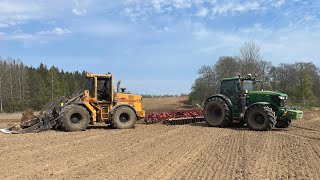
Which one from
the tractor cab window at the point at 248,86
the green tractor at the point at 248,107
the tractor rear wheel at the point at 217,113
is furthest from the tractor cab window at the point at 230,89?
the tractor rear wheel at the point at 217,113

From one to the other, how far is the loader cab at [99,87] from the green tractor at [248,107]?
455 cm

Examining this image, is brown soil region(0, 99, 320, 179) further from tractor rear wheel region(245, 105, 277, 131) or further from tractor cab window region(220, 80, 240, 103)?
tractor cab window region(220, 80, 240, 103)

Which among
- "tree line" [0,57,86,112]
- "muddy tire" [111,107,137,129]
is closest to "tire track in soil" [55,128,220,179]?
"muddy tire" [111,107,137,129]

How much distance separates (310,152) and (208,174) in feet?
13.1

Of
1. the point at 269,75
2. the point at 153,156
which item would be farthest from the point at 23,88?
the point at 153,156

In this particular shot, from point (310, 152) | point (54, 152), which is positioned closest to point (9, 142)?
point (54, 152)

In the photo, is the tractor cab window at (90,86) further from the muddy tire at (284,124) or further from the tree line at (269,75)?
the tree line at (269,75)

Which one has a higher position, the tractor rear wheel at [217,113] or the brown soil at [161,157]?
the tractor rear wheel at [217,113]

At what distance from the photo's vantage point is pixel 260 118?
638 inches

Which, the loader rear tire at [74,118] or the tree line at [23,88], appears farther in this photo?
the tree line at [23,88]

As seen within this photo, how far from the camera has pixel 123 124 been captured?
17594 mm

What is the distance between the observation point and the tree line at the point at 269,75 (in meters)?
43.3

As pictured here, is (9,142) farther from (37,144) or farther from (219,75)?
(219,75)

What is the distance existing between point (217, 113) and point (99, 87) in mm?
5532
